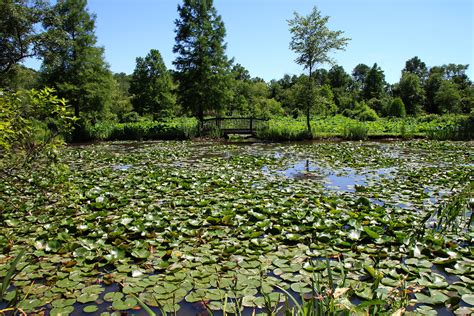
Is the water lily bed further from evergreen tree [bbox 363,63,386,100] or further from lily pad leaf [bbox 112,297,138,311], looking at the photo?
evergreen tree [bbox 363,63,386,100]

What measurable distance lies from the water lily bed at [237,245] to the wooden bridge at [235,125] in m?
13.0

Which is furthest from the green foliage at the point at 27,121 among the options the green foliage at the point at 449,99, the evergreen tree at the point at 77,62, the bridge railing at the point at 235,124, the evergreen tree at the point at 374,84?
the evergreen tree at the point at 374,84

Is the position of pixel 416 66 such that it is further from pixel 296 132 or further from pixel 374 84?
pixel 296 132

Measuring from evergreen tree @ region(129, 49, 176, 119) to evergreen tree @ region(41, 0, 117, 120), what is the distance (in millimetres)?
12279

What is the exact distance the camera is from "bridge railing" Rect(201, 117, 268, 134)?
1967cm

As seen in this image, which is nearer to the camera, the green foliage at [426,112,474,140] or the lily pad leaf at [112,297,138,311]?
the lily pad leaf at [112,297,138,311]

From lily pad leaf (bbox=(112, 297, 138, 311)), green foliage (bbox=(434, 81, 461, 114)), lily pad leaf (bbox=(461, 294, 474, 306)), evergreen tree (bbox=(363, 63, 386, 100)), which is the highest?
evergreen tree (bbox=(363, 63, 386, 100))

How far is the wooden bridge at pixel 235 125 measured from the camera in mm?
19656

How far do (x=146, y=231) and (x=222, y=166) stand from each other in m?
5.18

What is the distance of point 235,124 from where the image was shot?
20438 millimetres

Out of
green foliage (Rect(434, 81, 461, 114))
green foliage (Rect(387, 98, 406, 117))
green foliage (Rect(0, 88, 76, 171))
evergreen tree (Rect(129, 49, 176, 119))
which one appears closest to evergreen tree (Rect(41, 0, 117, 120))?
evergreen tree (Rect(129, 49, 176, 119))

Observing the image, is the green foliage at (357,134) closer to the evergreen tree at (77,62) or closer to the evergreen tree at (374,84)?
the evergreen tree at (77,62)

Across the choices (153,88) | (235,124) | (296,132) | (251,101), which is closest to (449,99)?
(251,101)

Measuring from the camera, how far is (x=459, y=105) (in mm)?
36844
